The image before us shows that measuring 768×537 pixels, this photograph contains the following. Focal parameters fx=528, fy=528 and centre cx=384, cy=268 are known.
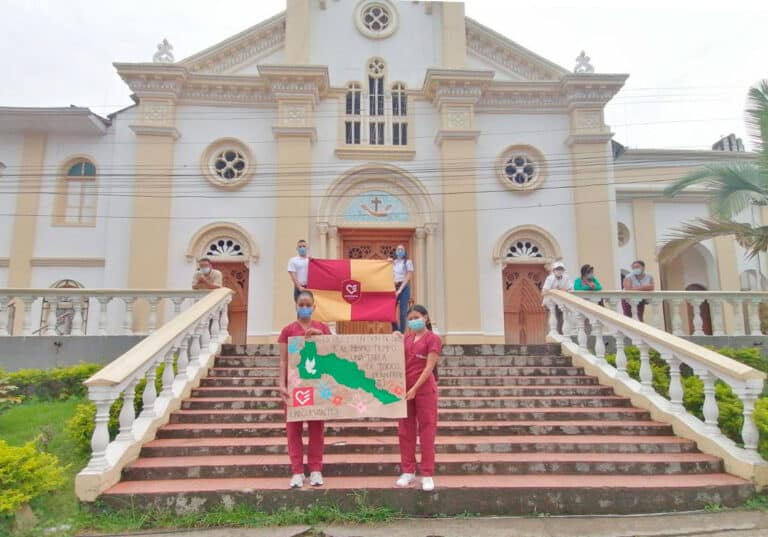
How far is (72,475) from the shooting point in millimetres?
5242

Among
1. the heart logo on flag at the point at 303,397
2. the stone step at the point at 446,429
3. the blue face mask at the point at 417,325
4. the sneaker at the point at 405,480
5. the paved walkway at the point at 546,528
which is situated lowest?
the paved walkway at the point at 546,528

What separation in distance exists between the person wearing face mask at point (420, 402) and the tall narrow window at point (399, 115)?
32.6 feet

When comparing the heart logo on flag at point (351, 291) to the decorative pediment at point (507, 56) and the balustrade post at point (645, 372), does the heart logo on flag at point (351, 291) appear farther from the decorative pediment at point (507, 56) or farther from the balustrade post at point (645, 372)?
the decorative pediment at point (507, 56)

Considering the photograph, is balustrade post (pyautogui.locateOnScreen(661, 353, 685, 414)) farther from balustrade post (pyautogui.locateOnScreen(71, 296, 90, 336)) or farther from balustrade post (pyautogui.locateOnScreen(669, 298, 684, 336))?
balustrade post (pyautogui.locateOnScreen(71, 296, 90, 336))

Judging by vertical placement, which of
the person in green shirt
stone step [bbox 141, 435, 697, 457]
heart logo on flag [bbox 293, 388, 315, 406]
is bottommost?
stone step [bbox 141, 435, 697, 457]

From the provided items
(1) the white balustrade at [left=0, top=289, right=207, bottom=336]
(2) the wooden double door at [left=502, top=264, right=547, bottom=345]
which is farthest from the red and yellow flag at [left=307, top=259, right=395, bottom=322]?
(2) the wooden double door at [left=502, top=264, right=547, bottom=345]

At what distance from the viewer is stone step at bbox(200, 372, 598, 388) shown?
7426 mm

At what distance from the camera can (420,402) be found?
4812 millimetres

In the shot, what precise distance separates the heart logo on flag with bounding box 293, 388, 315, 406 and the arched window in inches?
451

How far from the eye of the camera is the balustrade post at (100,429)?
4.78 m

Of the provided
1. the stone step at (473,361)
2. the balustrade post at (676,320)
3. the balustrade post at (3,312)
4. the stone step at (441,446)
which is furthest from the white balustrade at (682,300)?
the balustrade post at (3,312)

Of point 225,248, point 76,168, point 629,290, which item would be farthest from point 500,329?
point 76,168

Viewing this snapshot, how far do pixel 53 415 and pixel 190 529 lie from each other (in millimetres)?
3479

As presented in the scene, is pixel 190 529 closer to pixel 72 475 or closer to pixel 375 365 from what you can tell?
pixel 72 475
